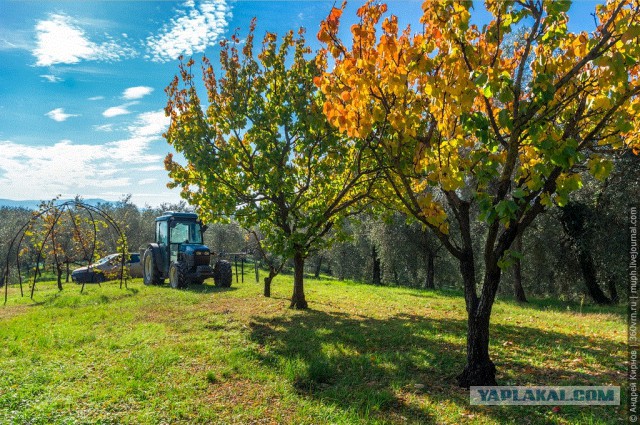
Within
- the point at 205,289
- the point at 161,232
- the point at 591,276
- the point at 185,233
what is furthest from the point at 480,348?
the point at 161,232

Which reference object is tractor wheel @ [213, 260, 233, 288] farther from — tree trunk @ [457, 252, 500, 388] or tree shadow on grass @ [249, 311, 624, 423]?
tree trunk @ [457, 252, 500, 388]

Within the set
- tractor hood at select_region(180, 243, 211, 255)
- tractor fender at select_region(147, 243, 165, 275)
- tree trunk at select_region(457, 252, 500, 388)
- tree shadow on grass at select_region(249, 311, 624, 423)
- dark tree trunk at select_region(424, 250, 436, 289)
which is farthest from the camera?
dark tree trunk at select_region(424, 250, 436, 289)

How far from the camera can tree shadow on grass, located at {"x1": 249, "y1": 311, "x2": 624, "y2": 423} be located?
4.64 m

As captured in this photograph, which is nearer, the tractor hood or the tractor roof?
the tractor hood

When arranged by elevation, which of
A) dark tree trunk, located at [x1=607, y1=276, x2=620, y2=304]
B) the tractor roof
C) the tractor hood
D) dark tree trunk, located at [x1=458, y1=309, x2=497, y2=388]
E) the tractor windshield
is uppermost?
the tractor roof

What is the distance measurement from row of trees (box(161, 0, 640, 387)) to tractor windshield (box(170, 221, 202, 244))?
7324 millimetres

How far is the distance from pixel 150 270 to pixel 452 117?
696 inches

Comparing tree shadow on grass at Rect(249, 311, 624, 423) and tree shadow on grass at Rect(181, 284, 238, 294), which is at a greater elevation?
tree shadow on grass at Rect(249, 311, 624, 423)

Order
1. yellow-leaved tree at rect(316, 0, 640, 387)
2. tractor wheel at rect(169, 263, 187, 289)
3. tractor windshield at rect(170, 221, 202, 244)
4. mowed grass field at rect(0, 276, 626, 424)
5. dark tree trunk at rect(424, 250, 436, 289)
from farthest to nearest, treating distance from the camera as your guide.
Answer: dark tree trunk at rect(424, 250, 436, 289)
tractor windshield at rect(170, 221, 202, 244)
tractor wheel at rect(169, 263, 187, 289)
mowed grass field at rect(0, 276, 626, 424)
yellow-leaved tree at rect(316, 0, 640, 387)

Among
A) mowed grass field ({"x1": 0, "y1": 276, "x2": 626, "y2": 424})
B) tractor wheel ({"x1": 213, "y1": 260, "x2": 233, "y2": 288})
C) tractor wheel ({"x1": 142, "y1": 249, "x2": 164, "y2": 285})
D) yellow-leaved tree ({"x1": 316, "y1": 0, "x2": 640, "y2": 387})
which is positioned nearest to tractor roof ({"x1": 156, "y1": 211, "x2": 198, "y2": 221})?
tractor wheel ({"x1": 142, "y1": 249, "x2": 164, "y2": 285})

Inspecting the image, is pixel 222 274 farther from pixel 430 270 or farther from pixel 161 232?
pixel 430 270

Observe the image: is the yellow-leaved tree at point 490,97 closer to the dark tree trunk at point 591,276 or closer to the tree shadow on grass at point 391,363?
the tree shadow on grass at point 391,363

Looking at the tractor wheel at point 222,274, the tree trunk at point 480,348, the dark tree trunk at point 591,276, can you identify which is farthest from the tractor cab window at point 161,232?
the dark tree trunk at point 591,276

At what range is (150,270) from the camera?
60.6ft
